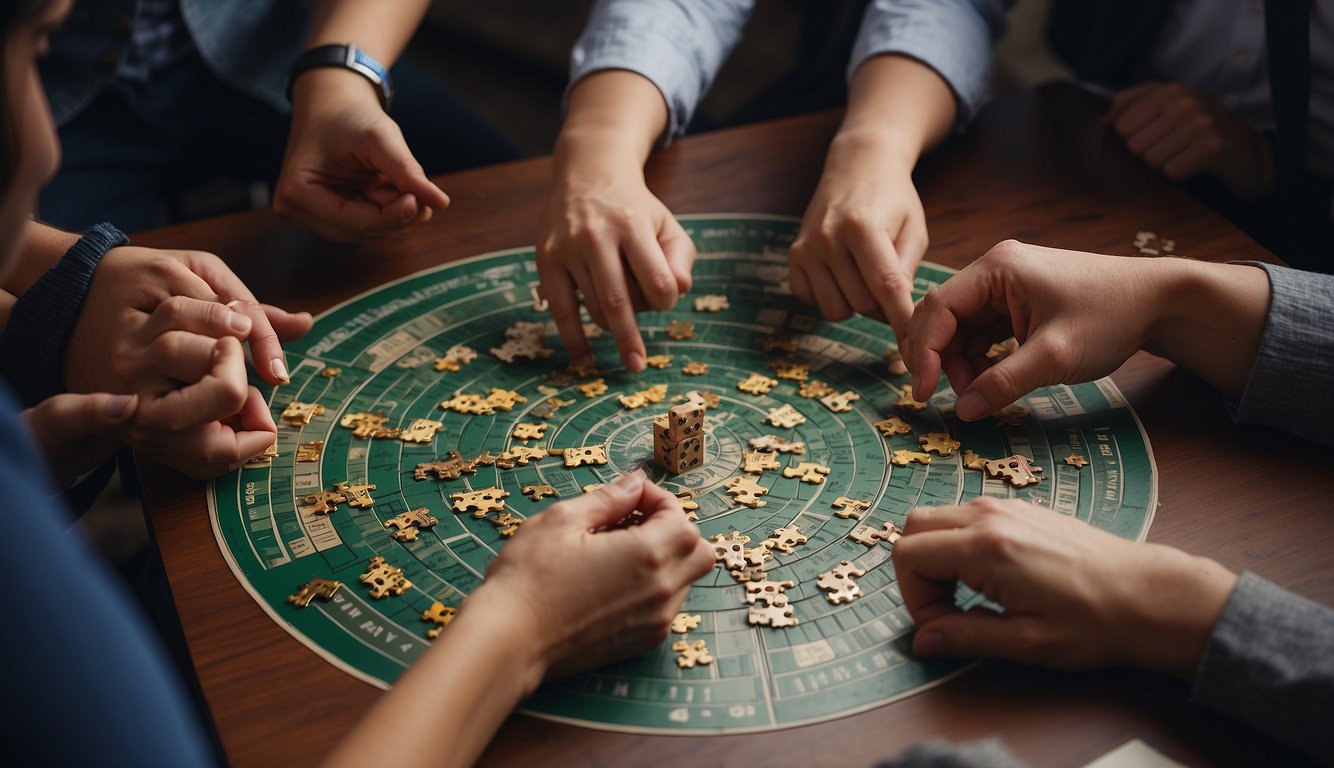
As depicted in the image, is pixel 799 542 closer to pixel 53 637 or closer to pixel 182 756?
pixel 182 756

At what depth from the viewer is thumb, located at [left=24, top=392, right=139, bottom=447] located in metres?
1.68

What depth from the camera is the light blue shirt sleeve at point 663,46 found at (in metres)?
2.69

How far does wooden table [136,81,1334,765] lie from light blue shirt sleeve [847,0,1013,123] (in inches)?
→ 5.7

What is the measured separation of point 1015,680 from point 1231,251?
1.39m

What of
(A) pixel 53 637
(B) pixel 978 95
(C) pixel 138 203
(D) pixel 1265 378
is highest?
(B) pixel 978 95

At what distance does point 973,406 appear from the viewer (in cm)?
190

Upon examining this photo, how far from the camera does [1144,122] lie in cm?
273

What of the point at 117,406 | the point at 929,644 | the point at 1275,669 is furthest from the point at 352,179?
the point at 1275,669

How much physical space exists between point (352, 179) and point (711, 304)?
3.00ft

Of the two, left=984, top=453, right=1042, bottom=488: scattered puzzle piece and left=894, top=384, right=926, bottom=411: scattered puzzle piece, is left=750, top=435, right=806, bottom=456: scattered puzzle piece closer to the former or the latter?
left=894, top=384, right=926, bottom=411: scattered puzzle piece

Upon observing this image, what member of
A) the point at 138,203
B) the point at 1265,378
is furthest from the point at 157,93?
the point at 1265,378

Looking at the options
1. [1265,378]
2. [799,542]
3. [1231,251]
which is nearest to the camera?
[799,542]

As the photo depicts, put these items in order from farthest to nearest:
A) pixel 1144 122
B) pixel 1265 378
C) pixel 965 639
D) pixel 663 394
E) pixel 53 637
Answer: pixel 1144 122, pixel 663 394, pixel 1265 378, pixel 965 639, pixel 53 637

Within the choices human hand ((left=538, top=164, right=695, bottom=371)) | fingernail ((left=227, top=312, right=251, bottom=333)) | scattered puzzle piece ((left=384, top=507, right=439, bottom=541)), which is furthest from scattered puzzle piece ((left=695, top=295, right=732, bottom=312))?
fingernail ((left=227, top=312, right=251, bottom=333))
